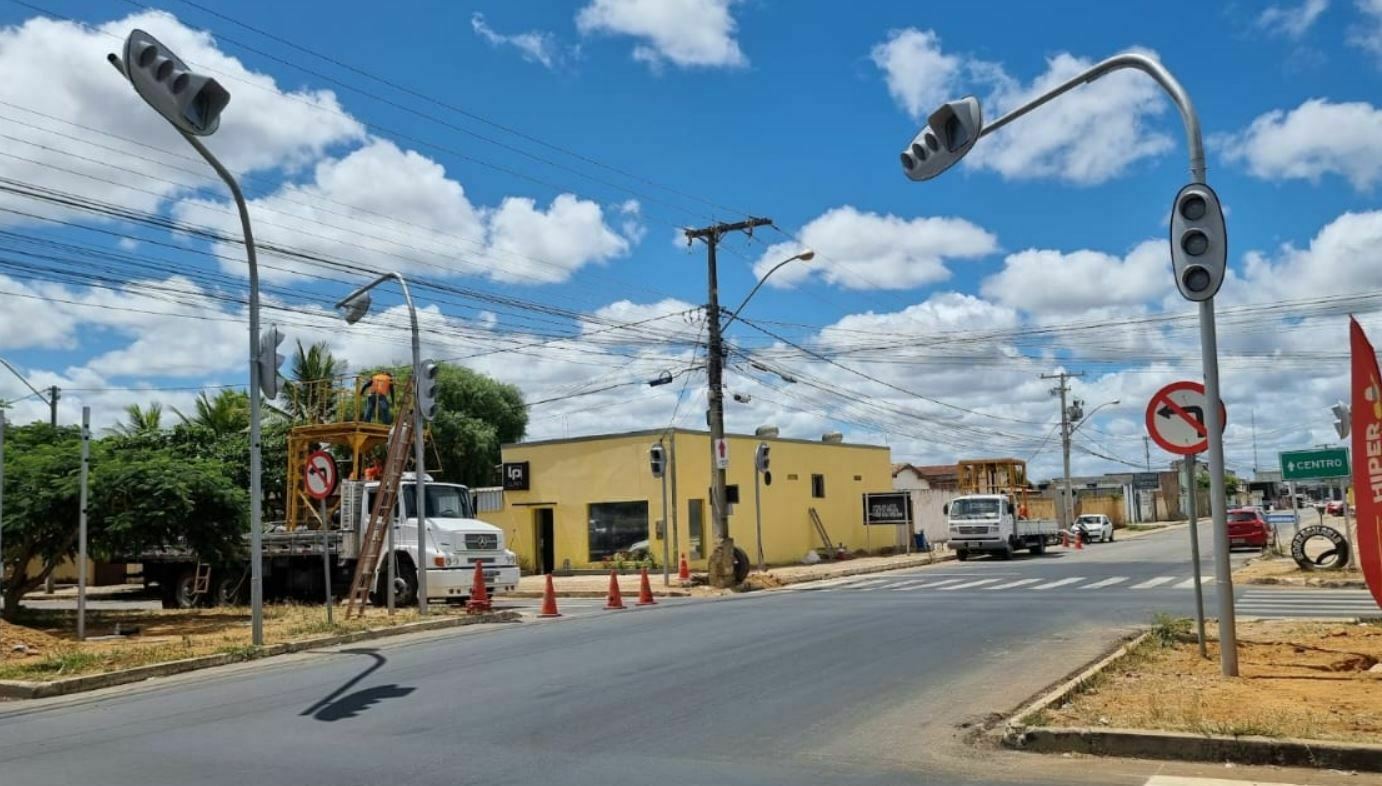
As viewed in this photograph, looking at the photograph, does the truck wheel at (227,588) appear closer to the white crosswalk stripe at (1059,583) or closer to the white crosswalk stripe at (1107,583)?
the white crosswalk stripe at (1059,583)

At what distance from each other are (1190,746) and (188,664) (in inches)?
439

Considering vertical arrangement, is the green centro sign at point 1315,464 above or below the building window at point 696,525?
→ above

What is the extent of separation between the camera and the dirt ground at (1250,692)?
24.2 feet

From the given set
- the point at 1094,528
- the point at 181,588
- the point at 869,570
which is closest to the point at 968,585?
the point at 869,570

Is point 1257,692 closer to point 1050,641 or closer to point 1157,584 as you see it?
Answer: point 1050,641

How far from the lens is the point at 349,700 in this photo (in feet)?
34.2

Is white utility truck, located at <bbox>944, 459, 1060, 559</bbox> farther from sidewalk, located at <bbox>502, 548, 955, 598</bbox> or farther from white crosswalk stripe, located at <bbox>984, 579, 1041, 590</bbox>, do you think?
white crosswalk stripe, located at <bbox>984, 579, 1041, 590</bbox>

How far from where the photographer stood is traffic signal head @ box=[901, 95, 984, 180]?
9.96 metres

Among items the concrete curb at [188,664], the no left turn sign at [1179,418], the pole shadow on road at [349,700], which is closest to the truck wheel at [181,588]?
the concrete curb at [188,664]

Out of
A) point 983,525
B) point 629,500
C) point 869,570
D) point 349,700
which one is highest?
point 629,500

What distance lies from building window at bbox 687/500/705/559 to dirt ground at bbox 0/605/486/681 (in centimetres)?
1383

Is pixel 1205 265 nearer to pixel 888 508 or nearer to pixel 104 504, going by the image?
pixel 104 504

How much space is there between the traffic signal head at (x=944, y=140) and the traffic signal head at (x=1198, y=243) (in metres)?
1.86

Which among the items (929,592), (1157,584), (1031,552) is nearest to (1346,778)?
(929,592)
